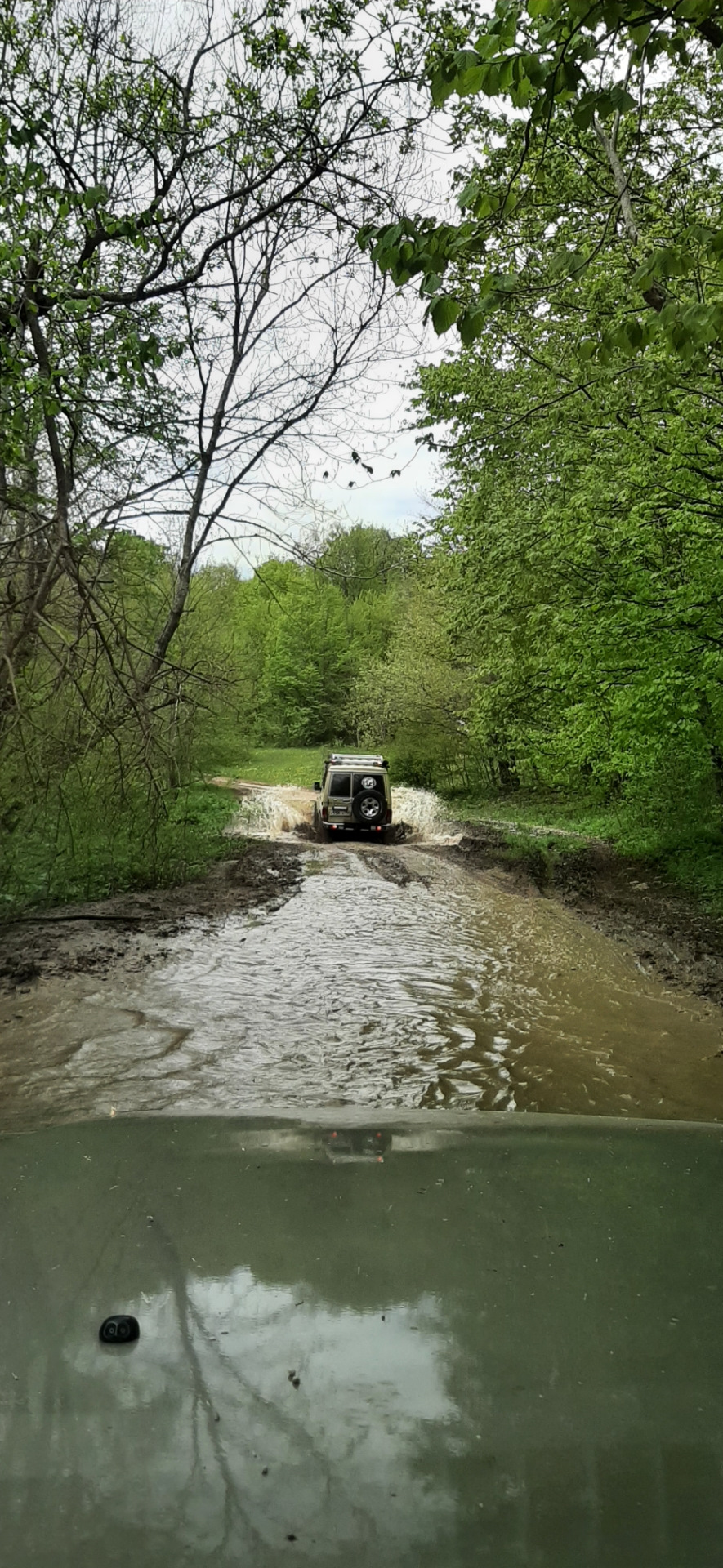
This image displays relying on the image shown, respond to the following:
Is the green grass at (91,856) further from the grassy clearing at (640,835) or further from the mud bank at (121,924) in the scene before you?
the grassy clearing at (640,835)

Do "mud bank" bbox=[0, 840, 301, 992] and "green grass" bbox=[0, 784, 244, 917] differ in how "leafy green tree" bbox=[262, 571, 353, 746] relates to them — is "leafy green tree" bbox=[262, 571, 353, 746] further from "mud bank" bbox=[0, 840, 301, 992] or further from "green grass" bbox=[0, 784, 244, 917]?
"green grass" bbox=[0, 784, 244, 917]

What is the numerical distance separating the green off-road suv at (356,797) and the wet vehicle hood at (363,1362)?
20156mm

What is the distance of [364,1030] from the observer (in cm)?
884

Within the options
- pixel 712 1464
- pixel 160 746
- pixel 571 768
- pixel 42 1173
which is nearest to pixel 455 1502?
pixel 712 1464

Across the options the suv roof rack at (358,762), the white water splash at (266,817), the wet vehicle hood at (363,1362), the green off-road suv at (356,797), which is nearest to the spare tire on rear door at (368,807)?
the green off-road suv at (356,797)

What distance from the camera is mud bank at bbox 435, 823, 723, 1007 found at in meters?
11.7

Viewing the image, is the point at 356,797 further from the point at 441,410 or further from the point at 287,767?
the point at 287,767

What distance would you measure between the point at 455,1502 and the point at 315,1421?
0.43 metres

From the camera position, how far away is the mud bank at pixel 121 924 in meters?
10.7

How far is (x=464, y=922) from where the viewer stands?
575 inches

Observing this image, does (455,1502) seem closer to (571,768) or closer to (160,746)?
(160,746)

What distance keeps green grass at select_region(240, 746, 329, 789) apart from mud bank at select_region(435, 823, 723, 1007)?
64.2 feet

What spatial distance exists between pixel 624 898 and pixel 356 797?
9.99 metres

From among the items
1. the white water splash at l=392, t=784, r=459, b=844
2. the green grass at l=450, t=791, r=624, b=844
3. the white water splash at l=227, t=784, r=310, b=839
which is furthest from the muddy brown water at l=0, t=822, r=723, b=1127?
the white water splash at l=392, t=784, r=459, b=844
